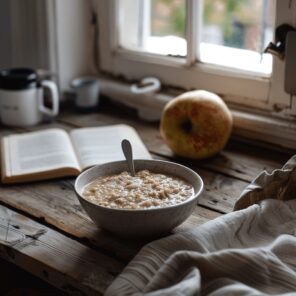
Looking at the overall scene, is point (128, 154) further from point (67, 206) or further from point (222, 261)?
point (222, 261)

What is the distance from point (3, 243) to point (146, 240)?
20cm

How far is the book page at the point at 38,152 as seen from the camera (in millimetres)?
1007

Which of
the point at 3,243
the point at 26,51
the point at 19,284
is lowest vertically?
the point at 19,284

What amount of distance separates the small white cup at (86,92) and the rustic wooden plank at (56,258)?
50 cm

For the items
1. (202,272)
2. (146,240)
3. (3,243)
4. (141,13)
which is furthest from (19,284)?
→ (141,13)

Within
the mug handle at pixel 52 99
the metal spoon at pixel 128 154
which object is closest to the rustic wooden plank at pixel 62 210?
the metal spoon at pixel 128 154

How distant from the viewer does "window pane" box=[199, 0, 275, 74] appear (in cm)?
116

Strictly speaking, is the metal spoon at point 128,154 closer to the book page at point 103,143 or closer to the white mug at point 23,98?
the book page at point 103,143

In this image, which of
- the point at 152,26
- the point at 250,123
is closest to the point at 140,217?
the point at 250,123

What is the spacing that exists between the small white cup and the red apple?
31cm

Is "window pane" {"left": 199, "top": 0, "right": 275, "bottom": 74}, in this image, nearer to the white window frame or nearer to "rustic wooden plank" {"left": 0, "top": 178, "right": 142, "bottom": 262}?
the white window frame

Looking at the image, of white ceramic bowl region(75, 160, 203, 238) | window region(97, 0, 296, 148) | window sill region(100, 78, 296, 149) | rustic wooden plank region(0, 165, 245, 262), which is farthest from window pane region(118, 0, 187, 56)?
white ceramic bowl region(75, 160, 203, 238)

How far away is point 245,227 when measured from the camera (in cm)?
77

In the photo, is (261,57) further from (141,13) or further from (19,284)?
(19,284)
